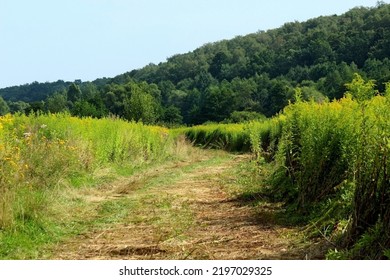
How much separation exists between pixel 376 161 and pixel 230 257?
70.9 inches

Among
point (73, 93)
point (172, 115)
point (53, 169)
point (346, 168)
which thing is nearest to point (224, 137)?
point (53, 169)

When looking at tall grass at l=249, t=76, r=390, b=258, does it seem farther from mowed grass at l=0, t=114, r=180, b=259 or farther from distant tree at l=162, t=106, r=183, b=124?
distant tree at l=162, t=106, r=183, b=124

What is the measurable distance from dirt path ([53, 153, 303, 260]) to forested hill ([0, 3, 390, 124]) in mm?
41199

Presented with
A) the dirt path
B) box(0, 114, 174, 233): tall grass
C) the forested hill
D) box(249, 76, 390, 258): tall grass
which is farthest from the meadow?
the forested hill

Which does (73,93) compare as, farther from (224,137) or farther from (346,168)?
(346,168)

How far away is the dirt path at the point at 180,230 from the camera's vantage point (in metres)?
5.61

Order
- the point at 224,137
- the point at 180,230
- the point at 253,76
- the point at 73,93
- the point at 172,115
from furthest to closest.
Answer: the point at 73,93
the point at 253,76
the point at 172,115
the point at 224,137
the point at 180,230

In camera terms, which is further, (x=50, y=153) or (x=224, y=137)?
(x=224, y=137)

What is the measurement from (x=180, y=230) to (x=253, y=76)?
8129 centimetres

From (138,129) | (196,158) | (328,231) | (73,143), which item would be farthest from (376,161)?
(196,158)

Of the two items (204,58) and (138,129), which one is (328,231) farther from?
(204,58)

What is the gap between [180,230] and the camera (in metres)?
6.69

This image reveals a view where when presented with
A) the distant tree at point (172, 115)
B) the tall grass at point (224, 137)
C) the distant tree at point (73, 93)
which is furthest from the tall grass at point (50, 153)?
the distant tree at point (73, 93)

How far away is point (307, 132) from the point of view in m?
7.92
